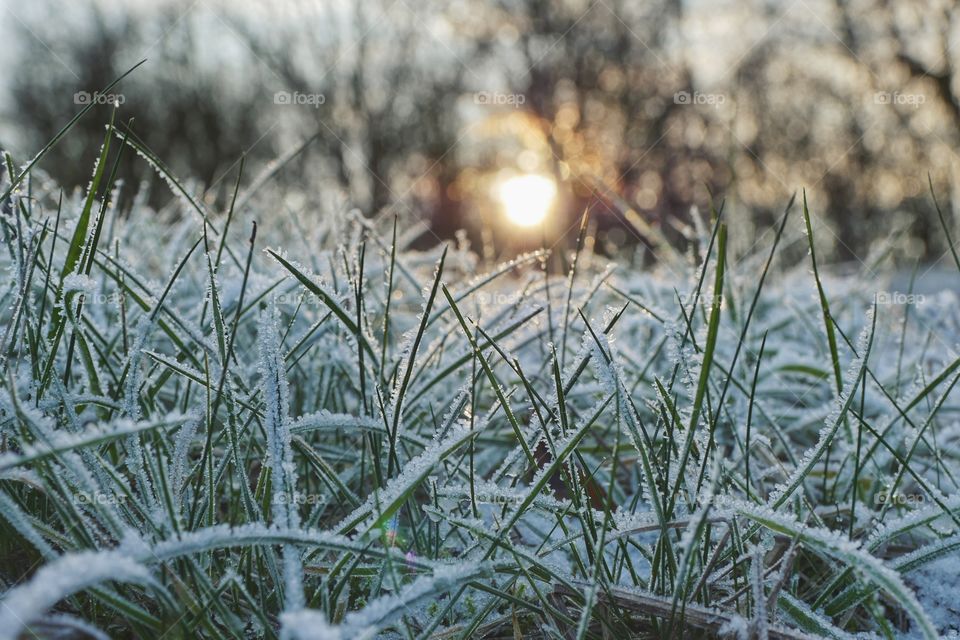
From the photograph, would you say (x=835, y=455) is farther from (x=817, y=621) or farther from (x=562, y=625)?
(x=562, y=625)

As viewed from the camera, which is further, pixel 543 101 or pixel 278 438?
pixel 543 101

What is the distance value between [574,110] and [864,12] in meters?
5.37

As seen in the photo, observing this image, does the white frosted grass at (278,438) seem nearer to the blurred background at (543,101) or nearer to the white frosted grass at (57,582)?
the white frosted grass at (57,582)

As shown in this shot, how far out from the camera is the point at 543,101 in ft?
44.2

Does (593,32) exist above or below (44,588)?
above

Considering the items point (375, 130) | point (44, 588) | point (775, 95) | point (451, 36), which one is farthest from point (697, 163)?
point (44, 588)

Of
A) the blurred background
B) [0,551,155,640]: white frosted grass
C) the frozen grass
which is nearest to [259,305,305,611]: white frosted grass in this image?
the frozen grass

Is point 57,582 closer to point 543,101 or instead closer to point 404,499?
point 404,499

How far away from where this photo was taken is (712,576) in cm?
71

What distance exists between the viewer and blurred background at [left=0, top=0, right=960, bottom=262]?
13.0m

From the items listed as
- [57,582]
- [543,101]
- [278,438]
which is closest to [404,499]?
[278,438]

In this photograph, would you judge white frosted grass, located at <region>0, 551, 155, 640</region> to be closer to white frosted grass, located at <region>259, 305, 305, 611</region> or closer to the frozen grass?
the frozen grass

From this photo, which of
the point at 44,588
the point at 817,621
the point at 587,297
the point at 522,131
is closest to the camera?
the point at 44,588

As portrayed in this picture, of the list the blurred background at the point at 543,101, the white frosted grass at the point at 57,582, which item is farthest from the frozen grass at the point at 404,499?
the blurred background at the point at 543,101
